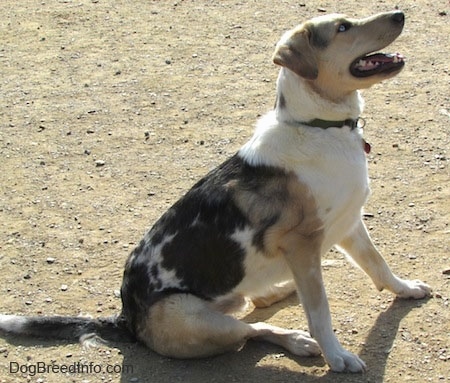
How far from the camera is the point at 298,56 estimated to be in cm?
541

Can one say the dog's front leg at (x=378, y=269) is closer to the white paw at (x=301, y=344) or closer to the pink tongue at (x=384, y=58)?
the white paw at (x=301, y=344)

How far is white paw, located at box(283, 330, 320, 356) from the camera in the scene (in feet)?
18.3

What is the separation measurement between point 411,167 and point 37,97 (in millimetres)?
4360

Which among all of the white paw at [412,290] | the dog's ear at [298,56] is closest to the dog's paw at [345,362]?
the white paw at [412,290]

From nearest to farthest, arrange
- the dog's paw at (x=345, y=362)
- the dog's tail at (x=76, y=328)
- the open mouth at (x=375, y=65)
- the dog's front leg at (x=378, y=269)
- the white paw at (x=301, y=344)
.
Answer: the dog's paw at (x=345, y=362), the open mouth at (x=375, y=65), the white paw at (x=301, y=344), the dog's tail at (x=76, y=328), the dog's front leg at (x=378, y=269)

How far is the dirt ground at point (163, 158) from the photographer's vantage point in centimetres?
567

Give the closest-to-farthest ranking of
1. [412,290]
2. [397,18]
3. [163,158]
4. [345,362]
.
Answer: [345,362] < [397,18] < [412,290] < [163,158]

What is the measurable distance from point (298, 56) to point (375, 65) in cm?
50

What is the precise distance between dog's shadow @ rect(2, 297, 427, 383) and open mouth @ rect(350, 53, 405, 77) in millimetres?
1608

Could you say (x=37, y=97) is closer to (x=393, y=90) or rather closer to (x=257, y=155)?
(x=393, y=90)

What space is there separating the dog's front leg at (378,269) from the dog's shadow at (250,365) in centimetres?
25

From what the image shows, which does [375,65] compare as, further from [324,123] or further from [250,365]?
[250,365]

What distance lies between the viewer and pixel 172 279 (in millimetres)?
5574

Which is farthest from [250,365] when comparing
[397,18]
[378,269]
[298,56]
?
[397,18]
